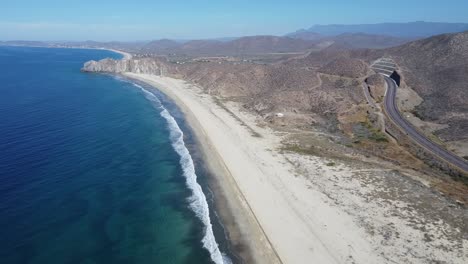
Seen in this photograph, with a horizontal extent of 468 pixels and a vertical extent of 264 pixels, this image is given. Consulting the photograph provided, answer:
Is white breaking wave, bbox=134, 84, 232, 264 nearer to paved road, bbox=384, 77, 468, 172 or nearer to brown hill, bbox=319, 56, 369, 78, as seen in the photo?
paved road, bbox=384, 77, 468, 172

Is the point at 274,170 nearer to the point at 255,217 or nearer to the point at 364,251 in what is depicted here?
the point at 255,217

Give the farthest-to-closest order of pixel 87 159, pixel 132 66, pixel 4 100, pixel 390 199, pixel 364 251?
pixel 132 66, pixel 4 100, pixel 87 159, pixel 390 199, pixel 364 251

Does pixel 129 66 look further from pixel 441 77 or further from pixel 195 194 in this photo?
pixel 195 194

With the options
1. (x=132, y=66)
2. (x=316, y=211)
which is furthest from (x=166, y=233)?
(x=132, y=66)

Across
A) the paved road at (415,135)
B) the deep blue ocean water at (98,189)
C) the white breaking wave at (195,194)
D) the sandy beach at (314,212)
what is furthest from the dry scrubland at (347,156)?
the deep blue ocean water at (98,189)

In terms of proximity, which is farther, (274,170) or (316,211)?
(274,170)

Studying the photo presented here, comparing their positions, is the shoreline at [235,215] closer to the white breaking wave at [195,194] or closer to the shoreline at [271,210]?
the shoreline at [271,210]
